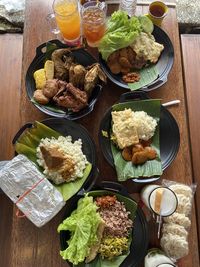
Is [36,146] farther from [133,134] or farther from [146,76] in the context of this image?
[146,76]

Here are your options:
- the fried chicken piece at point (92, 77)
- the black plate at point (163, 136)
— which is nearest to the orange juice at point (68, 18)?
the fried chicken piece at point (92, 77)

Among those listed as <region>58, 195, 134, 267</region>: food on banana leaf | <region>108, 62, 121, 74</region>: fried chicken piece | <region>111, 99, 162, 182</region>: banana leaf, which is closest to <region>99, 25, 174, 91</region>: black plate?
<region>108, 62, 121, 74</region>: fried chicken piece

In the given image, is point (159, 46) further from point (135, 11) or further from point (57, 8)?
point (57, 8)

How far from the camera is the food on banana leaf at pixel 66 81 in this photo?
1.62 meters

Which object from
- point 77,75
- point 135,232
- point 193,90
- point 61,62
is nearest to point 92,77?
point 77,75

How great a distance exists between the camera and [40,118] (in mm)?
1692

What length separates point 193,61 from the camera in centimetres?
197

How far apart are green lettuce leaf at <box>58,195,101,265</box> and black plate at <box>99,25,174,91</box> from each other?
68cm

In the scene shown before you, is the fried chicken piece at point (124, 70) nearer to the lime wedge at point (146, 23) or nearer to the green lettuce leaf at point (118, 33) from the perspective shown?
the green lettuce leaf at point (118, 33)

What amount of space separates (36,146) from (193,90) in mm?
963

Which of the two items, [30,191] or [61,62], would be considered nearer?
[30,191]

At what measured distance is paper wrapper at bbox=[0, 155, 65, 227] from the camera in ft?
4.60

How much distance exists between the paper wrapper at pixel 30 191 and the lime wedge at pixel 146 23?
3.07 ft

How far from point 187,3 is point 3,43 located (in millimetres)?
1326
